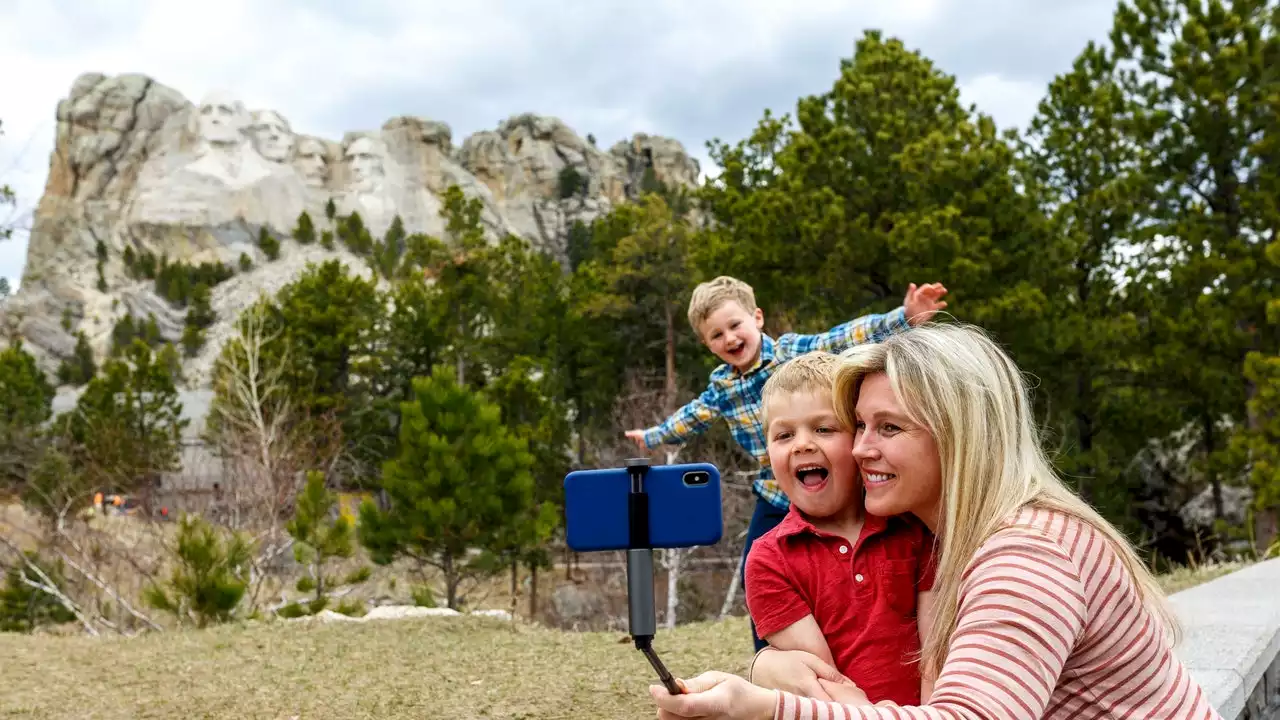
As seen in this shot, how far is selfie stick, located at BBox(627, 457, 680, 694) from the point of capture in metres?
1.11

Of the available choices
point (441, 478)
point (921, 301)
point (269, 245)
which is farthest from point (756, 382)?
point (269, 245)

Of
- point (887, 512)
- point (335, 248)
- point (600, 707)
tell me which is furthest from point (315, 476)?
point (335, 248)

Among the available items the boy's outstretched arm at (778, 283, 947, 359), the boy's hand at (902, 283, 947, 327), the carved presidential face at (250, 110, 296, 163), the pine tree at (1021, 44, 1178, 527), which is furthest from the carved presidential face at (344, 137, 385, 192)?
the boy's hand at (902, 283, 947, 327)

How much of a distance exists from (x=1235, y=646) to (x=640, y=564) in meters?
2.95

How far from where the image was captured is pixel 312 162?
75938mm

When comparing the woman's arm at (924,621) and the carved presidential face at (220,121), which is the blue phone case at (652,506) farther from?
the carved presidential face at (220,121)

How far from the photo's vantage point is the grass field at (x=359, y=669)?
4.69 m

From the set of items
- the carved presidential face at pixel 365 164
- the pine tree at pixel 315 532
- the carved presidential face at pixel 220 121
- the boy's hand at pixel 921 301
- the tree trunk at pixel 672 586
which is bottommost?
the tree trunk at pixel 672 586

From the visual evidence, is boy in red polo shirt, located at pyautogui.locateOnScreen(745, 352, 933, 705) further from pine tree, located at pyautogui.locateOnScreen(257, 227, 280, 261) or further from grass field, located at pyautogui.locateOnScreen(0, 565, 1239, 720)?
pine tree, located at pyautogui.locateOnScreen(257, 227, 280, 261)

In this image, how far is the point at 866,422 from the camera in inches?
55.7

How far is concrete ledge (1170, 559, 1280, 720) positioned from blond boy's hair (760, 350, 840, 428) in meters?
1.55

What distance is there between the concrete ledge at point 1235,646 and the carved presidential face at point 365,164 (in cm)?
7363

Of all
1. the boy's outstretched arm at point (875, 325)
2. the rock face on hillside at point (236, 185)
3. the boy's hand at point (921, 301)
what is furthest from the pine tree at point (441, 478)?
the rock face on hillside at point (236, 185)

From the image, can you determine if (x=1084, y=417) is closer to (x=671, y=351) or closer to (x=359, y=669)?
(x=671, y=351)
